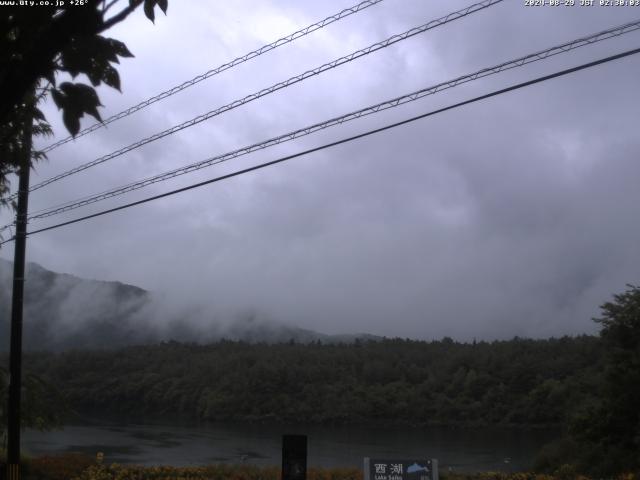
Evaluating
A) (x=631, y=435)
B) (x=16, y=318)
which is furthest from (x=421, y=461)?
(x=631, y=435)

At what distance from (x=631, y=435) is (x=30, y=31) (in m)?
17.1

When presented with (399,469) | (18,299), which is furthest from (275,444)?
Answer: (399,469)

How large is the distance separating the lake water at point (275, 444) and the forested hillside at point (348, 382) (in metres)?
0.99

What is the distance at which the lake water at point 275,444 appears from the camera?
2005 centimetres

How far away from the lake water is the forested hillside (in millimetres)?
988

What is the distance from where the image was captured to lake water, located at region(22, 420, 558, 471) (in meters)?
20.0

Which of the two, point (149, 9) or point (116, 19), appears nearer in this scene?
point (116, 19)

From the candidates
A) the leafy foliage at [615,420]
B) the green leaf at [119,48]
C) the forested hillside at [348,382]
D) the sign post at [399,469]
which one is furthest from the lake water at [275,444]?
the green leaf at [119,48]

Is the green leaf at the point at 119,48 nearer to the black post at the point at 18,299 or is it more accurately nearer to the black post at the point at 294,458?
the black post at the point at 294,458

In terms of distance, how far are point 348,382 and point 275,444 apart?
6872 millimetres

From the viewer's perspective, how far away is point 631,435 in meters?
16.6

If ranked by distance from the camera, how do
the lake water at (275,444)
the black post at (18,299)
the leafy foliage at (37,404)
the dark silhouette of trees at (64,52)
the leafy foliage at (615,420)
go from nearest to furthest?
1. the dark silhouette of trees at (64,52)
2. the black post at (18,299)
3. the leafy foliage at (37,404)
4. the leafy foliage at (615,420)
5. the lake water at (275,444)

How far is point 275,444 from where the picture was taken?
80.9 ft

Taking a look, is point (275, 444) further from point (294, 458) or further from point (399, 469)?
point (294, 458)
